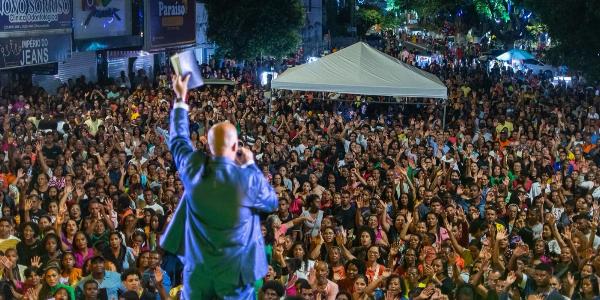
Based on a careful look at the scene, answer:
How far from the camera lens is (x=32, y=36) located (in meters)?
19.1

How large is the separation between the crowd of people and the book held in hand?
7.15 ft

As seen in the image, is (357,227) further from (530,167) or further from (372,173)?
(530,167)

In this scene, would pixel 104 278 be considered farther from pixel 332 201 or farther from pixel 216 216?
pixel 332 201

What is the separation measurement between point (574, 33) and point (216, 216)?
19.8 metres

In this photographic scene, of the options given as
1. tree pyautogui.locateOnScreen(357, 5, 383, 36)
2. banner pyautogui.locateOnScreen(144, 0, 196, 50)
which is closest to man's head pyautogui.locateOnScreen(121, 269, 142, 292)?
banner pyautogui.locateOnScreen(144, 0, 196, 50)

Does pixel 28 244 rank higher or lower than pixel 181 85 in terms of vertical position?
lower

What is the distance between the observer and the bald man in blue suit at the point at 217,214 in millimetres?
4395

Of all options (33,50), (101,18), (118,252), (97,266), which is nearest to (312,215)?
(118,252)

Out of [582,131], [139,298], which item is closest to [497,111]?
[582,131]

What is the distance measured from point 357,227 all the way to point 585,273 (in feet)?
8.27

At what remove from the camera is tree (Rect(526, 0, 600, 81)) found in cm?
2222

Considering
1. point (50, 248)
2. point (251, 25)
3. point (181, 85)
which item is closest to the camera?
point (181, 85)

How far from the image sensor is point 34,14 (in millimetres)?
19219

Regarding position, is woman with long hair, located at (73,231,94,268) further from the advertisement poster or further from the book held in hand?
the advertisement poster
